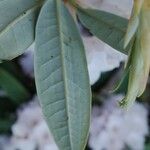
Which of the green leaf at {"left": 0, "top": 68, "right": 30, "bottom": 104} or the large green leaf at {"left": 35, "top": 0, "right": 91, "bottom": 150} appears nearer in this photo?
the large green leaf at {"left": 35, "top": 0, "right": 91, "bottom": 150}

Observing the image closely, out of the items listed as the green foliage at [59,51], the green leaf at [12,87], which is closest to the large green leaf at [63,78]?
the green foliage at [59,51]

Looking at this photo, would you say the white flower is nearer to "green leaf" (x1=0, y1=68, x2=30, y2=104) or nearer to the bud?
the bud

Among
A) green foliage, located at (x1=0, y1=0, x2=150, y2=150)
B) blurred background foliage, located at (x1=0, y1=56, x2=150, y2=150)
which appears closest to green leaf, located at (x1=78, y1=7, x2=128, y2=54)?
green foliage, located at (x1=0, y1=0, x2=150, y2=150)

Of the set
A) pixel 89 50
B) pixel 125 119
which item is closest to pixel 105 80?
pixel 125 119

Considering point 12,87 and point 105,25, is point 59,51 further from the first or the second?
point 12,87

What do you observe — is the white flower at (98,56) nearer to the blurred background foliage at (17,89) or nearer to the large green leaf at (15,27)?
the large green leaf at (15,27)

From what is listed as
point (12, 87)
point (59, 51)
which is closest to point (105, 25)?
point (59, 51)
